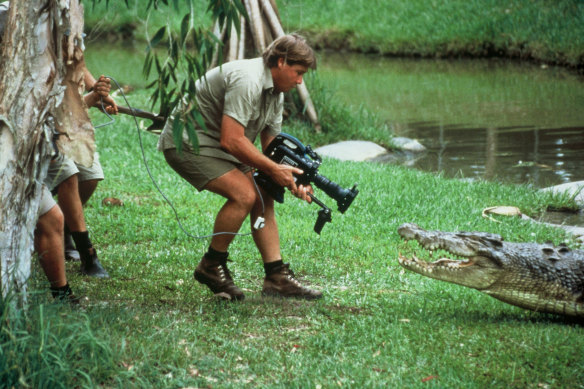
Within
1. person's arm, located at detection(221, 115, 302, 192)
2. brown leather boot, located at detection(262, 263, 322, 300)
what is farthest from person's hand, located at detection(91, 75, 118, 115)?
brown leather boot, located at detection(262, 263, 322, 300)

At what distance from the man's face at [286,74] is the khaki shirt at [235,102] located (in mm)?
44

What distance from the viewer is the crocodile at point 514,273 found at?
173 inches

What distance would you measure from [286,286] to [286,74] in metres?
1.31

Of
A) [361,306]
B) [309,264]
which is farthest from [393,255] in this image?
[361,306]

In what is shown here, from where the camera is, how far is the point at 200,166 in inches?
176

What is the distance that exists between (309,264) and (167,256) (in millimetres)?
1044

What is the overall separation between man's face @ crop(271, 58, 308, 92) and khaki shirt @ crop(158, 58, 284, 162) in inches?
1.7

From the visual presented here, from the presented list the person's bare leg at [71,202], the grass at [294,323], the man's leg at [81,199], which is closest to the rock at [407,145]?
the grass at [294,323]

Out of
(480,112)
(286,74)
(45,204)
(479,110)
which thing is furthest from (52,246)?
(479,110)

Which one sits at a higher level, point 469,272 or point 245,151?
point 245,151

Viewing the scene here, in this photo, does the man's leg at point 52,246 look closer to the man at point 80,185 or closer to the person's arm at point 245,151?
the man at point 80,185

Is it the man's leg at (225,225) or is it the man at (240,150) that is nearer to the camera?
the man at (240,150)

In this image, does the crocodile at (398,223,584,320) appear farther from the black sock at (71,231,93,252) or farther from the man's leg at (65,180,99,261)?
the man's leg at (65,180,99,261)

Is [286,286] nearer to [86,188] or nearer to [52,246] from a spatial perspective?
[52,246]
